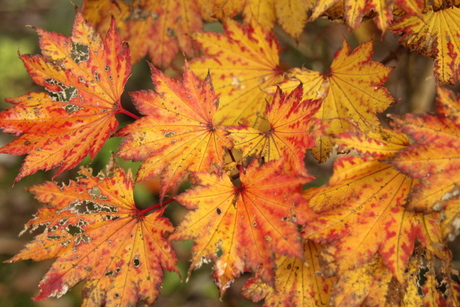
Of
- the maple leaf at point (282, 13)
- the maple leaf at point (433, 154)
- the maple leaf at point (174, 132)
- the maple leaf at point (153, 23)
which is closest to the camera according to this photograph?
the maple leaf at point (433, 154)

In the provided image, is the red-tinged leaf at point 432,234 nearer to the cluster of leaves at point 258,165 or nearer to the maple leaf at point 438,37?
the cluster of leaves at point 258,165

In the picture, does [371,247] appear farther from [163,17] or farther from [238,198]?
[163,17]

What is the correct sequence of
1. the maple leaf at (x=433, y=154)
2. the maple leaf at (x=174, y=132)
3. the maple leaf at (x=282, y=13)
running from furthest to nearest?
the maple leaf at (x=282, y=13) → the maple leaf at (x=174, y=132) → the maple leaf at (x=433, y=154)

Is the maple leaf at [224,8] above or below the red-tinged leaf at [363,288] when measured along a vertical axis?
above

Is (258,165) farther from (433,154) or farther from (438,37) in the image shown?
(438,37)

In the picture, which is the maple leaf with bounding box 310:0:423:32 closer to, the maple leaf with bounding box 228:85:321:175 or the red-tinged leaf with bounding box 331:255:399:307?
the maple leaf with bounding box 228:85:321:175

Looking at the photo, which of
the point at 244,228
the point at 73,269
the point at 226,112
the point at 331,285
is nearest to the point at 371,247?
the point at 331,285

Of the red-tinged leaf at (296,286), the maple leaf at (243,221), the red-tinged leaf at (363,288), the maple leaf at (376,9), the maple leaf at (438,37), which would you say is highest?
the maple leaf at (376,9)

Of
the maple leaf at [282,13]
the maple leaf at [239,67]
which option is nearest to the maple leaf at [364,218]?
the maple leaf at [239,67]
